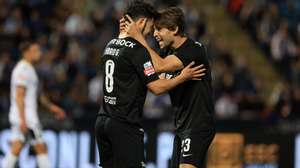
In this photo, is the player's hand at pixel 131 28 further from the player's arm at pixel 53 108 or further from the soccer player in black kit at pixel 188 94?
the player's arm at pixel 53 108

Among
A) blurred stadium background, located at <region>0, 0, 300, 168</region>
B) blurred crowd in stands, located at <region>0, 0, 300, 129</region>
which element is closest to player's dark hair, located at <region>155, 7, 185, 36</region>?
blurred stadium background, located at <region>0, 0, 300, 168</region>

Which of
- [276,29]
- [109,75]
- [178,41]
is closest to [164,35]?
[178,41]

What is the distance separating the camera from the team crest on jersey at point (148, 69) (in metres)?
9.21

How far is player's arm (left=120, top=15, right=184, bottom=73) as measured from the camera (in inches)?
366

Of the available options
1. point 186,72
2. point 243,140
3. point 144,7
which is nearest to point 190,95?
point 186,72

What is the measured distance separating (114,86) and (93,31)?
11.3m

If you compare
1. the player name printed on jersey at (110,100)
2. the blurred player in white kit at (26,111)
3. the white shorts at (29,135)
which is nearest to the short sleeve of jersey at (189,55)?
the player name printed on jersey at (110,100)

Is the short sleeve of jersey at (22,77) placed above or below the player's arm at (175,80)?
above

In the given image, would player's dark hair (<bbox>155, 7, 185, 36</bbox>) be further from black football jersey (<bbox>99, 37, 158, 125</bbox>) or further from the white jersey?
the white jersey

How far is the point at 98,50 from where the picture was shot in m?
20.3

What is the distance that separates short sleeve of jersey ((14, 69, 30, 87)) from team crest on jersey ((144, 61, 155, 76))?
4.14 meters

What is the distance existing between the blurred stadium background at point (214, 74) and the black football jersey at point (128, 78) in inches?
241

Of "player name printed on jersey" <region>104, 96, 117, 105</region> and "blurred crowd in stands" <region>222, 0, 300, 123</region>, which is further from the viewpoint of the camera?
"blurred crowd in stands" <region>222, 0, 300, 123</region>

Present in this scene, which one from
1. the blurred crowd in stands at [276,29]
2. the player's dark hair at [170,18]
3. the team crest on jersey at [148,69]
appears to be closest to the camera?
the team crest on jersey at [148,69]
